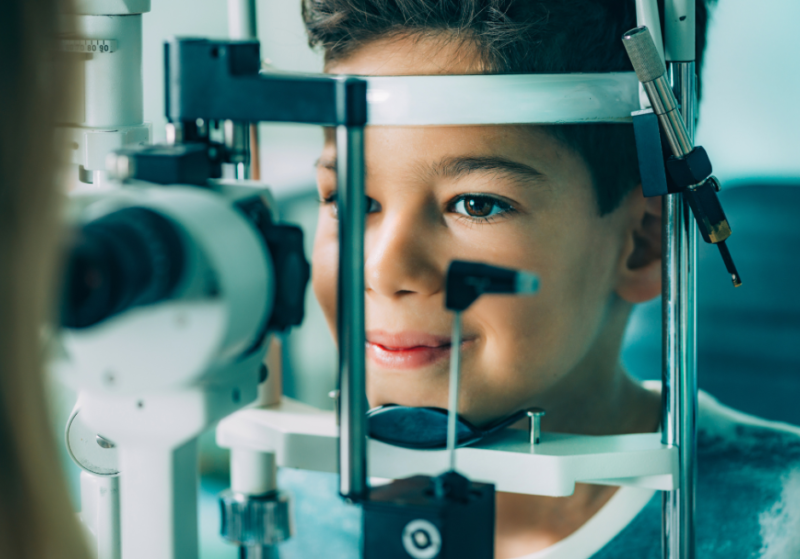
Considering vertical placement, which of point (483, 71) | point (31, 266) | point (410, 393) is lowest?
point (410, 393)

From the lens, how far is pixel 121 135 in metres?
0.65

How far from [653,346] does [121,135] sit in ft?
2.26

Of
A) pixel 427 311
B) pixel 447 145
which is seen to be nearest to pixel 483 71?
pixel 447 145

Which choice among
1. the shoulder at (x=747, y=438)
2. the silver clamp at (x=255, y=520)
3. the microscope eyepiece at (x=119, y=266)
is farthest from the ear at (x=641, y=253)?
the microscope eyepiece at (x=119, y=266)

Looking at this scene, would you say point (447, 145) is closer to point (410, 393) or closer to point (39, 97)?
point (410, 393)

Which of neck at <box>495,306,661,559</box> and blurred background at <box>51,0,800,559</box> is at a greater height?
blurred background at <box>51,0,800,559</box>

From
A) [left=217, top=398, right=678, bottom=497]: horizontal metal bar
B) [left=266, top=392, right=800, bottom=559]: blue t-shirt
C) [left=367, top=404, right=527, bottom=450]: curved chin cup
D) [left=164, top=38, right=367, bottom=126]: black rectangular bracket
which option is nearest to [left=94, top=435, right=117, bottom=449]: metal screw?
[left=217, top=398, right=678, bottom=497]: horizontal metal bar

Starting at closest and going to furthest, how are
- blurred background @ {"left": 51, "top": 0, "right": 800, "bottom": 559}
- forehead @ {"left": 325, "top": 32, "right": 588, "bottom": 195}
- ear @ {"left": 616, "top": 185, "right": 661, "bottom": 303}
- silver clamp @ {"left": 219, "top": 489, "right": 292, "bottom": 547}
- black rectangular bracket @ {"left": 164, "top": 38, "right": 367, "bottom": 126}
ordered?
black rectangular bracket @ {"left": 164, "top": 38, "right": 367, "bottom": 126} < silver clamp @ {"left": 219, "top": 489, "right": 292, "bottom": 547} < forehead @ {"left": 325, "top": 32, "right": 588, "bottom": 195} < ear @ {"left": 616, "top": 185, "right": 661, "bottom": 303} < blurred background @ {"left": 51, "top": 0, "right": 800, "bottom": 559}

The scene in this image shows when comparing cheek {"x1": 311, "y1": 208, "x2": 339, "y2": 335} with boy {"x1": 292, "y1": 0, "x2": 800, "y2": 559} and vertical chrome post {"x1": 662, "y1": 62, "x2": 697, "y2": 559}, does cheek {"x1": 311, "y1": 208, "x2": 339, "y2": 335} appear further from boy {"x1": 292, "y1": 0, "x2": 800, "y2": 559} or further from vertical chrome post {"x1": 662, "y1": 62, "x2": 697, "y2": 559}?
vertical chrome post {"x1": 662, "y1": 62, "x2": 697, "y2": 559}

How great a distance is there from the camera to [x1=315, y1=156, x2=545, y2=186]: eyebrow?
2.33ft

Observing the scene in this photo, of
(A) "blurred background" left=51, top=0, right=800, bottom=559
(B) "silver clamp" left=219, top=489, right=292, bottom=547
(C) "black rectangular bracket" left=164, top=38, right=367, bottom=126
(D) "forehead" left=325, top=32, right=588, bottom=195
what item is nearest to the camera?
(C) "black rectangular bracket" left=164, top=38, right=367, bottom=126

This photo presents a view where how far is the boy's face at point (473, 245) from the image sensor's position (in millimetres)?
715

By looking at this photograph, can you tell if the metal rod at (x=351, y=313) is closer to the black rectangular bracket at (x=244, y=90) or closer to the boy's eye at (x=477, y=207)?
the black rectangular bracket at (x=244, y=90)

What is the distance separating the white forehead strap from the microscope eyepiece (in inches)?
11.3
